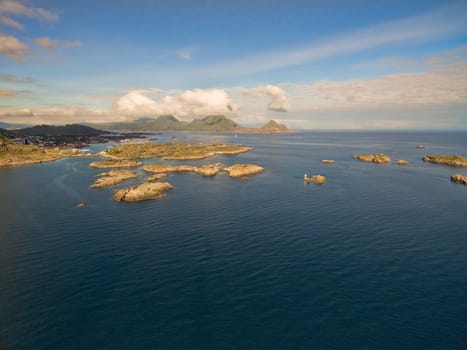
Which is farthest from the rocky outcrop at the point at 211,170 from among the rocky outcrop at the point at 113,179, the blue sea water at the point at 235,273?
the blue sea water at the point at 235,273

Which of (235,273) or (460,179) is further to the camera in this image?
(460,179)

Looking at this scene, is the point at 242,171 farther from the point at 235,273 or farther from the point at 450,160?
the point at 450,160

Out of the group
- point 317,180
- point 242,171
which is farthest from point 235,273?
point 242,171

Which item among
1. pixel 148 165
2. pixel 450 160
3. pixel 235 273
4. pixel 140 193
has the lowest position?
pixel 235 273

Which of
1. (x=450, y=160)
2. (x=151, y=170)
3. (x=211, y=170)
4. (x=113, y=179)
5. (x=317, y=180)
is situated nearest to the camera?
(x=317, y=180)

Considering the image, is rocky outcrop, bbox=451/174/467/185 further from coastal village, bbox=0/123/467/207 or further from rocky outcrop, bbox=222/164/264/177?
rocky outcrop, bbox=222/164/264/177

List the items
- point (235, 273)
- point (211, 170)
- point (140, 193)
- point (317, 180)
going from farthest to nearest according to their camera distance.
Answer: point (211, 170), point (317, 180), point (140, 193), point (235, 273)

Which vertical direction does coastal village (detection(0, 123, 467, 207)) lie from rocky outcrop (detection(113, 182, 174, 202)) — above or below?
above

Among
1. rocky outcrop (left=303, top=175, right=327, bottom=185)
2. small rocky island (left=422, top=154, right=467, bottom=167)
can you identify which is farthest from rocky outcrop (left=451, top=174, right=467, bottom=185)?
small rocky island (left=422, top=154, right=467, bottom=167)

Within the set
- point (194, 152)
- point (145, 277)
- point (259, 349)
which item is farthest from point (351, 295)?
point (194, 152)

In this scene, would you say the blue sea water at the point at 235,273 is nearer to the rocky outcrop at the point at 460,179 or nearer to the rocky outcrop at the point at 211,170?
the rocky outcrop at the point at 460,179
